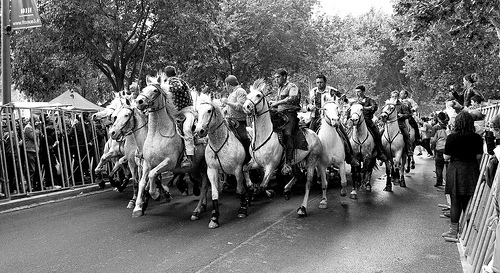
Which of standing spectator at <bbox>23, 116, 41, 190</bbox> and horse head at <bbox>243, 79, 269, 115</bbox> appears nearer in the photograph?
horse head at <bbox>243, 79, 269, 115</bbox>

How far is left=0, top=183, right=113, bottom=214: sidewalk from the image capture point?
32.2 feet

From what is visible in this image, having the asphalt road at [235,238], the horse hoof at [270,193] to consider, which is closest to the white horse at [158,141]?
the asphalt road at [235,238]

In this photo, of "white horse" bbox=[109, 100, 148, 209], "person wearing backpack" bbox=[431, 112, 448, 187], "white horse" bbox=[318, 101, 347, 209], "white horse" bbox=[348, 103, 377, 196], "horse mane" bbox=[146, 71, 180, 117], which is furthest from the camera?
"person wearing backpack" bbox=[431, 112, 448, 187]

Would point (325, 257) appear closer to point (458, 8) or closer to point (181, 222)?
point (181, 222)

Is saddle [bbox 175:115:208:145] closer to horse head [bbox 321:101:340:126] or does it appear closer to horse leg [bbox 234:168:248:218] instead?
horse leg [bbox 234:168:248:218]

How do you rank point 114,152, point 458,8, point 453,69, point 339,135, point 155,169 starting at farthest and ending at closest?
1. point 453,69
2. point 458,8
3. point 114,152
4. point 339,135
5. point 155,169

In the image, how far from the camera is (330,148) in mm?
9289

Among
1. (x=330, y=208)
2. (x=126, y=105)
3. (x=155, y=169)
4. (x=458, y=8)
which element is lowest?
(x=330, y=208)

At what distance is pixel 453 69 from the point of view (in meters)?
24.3

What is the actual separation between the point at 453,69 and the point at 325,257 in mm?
21951

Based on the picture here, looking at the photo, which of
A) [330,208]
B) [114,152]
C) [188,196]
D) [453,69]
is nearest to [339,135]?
[330,208]

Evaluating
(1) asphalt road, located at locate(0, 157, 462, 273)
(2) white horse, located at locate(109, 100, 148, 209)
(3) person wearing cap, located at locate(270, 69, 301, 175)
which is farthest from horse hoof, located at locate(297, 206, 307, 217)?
(2) white horse, located at locate(109, 100, 148, 209)

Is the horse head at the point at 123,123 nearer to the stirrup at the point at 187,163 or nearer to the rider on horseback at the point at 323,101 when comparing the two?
the stirrup at the point at 187,163

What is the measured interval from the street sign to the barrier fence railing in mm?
10730
